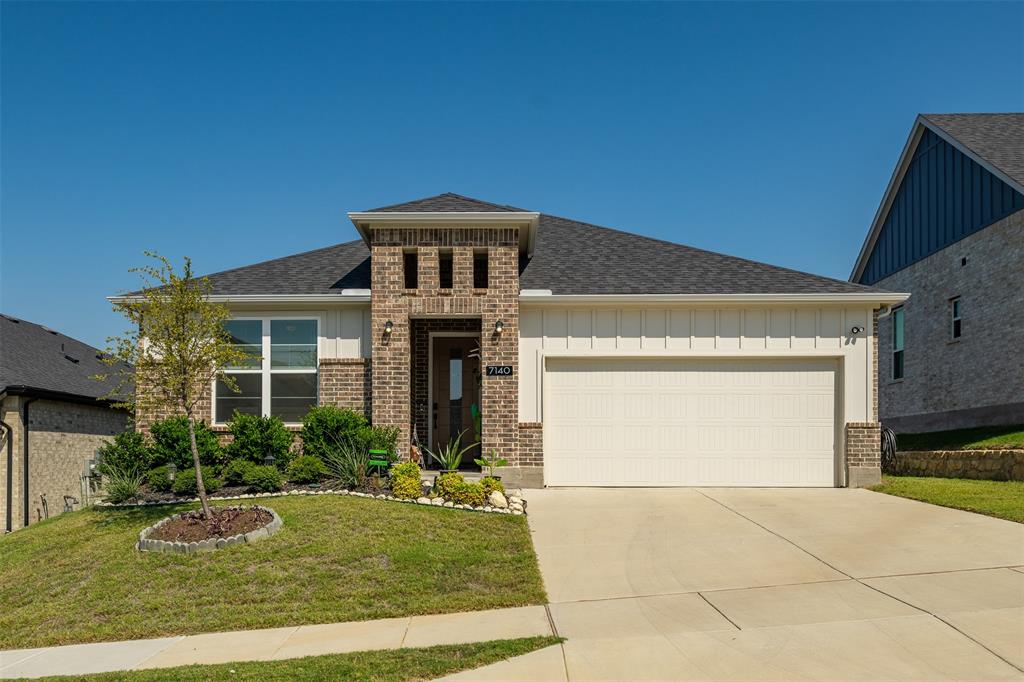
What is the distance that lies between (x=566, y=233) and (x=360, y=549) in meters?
10.4

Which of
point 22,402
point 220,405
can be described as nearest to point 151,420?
point 220,405

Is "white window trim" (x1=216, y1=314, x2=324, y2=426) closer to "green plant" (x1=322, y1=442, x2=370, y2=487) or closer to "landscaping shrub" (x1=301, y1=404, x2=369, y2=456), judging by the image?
"landscaping shrub" (x1=301, y1=404, x2=369, y2=456)

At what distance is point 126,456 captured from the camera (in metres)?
12.7

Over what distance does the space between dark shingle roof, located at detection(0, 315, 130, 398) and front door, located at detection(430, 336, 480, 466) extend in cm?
698

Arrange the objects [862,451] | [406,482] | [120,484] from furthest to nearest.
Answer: [862,451]
[120,484]
[406,482]

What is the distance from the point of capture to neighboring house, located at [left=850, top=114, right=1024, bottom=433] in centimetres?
1777

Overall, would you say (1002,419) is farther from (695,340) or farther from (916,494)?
(695,340)

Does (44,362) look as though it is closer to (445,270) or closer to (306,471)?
(306,471)

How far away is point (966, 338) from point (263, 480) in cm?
1807

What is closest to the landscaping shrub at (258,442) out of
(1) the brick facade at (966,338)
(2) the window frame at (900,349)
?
(1) the brick facade at (966,338)

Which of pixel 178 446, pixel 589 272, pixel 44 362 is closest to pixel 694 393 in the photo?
pixel 589 272

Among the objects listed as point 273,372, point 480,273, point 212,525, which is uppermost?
point 480,273

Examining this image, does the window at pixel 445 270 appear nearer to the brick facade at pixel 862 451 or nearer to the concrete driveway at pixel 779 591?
the concrete driveway at pixel 779 591

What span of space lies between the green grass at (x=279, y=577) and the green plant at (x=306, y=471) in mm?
1986
